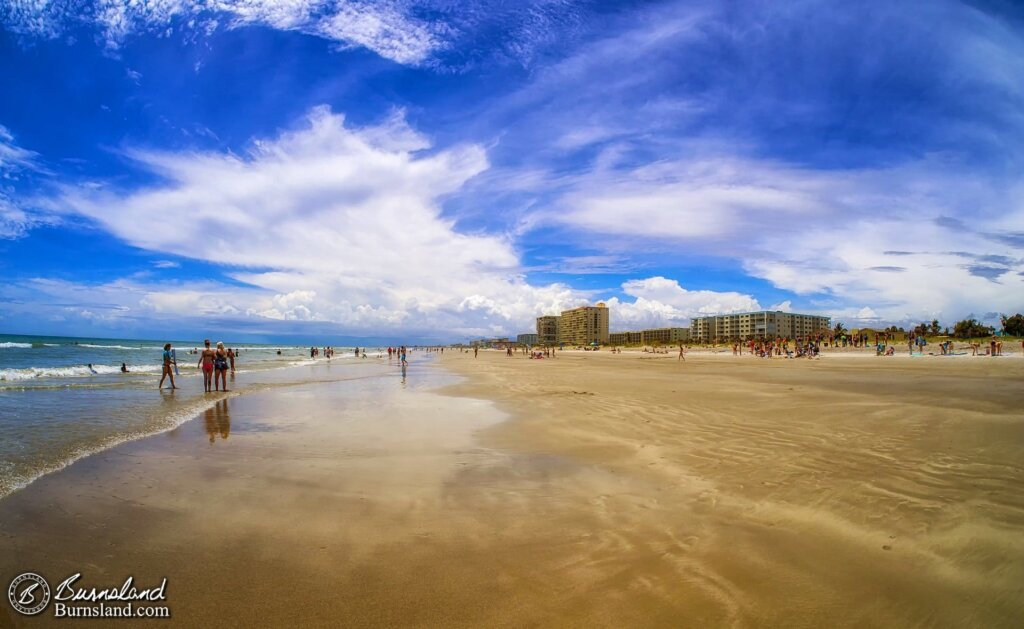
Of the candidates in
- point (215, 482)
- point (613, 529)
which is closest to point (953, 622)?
point (613, 529)

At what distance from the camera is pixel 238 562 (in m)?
4.13

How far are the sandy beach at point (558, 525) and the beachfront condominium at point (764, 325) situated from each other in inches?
5782

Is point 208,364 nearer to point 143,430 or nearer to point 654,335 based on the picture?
point 143,430

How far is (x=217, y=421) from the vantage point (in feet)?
40.0

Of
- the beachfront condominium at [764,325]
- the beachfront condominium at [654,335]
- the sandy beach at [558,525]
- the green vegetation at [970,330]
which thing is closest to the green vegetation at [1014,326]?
the green vegetation at [970,330]

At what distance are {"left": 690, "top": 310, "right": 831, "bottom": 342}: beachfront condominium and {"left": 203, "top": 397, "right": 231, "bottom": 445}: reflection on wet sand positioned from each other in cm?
14687

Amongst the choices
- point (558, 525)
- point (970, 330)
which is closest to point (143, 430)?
point (558, 525)

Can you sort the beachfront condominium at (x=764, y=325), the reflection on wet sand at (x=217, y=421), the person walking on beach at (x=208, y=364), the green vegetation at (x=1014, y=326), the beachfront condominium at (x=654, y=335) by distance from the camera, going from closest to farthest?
1. the reflection on wet sand at (x=217, y=421)
2. the person walking on beach at (x=208, y=364)
3. the green vegetation at (x=1014, y=326)
4. the beachfront condominium at (x=764, y=325)
5. the beachfront condominium at (x=654, y=335)

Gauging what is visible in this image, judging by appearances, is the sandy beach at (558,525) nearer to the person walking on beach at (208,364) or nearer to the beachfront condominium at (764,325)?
the person walking on beach at (208,364)

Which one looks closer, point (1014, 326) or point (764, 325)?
point (1014, 326)

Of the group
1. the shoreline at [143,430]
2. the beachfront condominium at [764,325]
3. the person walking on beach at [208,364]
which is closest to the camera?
the shoreline at [143,430]

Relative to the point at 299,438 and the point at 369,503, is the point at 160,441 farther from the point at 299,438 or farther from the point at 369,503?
the point at 369,503

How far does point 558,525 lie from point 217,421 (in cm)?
1119

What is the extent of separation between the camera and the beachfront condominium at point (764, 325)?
150500mm
